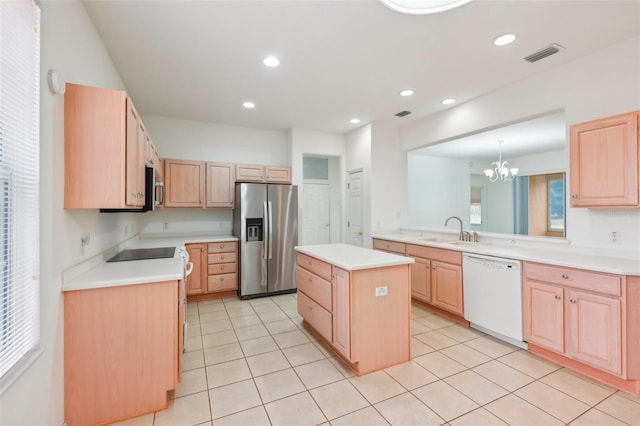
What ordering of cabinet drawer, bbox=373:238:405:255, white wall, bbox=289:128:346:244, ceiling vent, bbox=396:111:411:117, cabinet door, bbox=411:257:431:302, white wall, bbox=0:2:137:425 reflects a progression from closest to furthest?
white wall, bbox=0:2:137:425 → cabinet door, bbox=411:257:431:302 → cabinet drawer, bbox=373:238:405:255 → ceiling vent, bbox=396:111:411:117 → white wall, bbox=289:128:346:244

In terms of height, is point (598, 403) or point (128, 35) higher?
point (128, 35)

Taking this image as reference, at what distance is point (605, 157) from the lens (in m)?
2.30

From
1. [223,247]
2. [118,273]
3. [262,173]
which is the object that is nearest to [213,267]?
→ [223,247]

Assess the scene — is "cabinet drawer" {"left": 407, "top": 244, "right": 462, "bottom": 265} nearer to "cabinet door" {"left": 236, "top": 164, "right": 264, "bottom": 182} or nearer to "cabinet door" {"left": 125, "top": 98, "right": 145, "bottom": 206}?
"cabinet door" {"left": 236, "top": 164, "right": 264, "bottom": 182}

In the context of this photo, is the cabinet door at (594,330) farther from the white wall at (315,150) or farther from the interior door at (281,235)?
the white wall at (315,150)

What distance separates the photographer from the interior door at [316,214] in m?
5.81

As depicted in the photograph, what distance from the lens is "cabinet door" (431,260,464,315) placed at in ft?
10.6

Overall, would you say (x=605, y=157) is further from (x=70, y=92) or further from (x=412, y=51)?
(x=70, y=92)

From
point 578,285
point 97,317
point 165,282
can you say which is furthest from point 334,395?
point 578,285

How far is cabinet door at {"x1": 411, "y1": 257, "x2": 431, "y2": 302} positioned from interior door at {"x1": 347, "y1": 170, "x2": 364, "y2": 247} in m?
1.24

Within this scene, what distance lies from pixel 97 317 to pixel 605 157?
3.92 meters

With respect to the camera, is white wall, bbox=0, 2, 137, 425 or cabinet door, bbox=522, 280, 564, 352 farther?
cabinet door, bbox=522, 280, 564, 352

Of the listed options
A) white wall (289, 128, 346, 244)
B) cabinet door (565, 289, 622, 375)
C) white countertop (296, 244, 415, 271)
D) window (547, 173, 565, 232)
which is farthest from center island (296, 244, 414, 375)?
window (547, 173, 565, 232)

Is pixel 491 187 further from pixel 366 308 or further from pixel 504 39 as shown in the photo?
pixel 366 308
